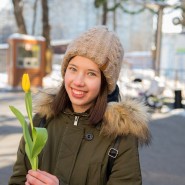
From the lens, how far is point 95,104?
179 cm

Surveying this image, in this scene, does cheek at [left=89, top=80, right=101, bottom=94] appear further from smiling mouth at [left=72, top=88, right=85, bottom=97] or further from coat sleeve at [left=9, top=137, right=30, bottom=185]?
coat sleeve at [left=9, top=137, right=30, bottom=185]

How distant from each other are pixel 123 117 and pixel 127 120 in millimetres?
22

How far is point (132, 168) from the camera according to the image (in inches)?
65.1

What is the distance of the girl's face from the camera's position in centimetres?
171

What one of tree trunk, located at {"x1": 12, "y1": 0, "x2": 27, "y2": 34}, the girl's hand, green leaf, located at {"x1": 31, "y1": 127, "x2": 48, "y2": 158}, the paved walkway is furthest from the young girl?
tree trunk, located at {"x1": 12, "y1": 0, "x2": 27, "y2": 34}

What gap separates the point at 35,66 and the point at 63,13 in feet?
107

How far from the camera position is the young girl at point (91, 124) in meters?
1.67

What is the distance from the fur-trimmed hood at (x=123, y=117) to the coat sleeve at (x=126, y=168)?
8 cm

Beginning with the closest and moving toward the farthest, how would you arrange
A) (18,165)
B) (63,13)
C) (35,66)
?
(18,165) < (35,66) < (63,13)

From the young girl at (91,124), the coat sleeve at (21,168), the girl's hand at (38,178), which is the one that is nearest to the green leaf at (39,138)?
the girl's hand at (38,178)

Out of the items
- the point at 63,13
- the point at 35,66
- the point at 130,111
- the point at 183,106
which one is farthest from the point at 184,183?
the point at 63,13

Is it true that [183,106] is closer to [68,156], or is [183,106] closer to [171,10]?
[171,10]

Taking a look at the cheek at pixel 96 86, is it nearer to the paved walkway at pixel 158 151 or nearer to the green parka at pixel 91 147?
the green parka at pixel 91 147

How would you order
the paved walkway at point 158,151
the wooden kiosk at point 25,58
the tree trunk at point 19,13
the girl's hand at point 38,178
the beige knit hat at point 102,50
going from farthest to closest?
the tree trunk at point 19,13 → the wooden kiosk at point 25,58 → the paved walkway at point 158,151 → the beige knit hat at point 102,50 → the girl's hand at point 38,178
